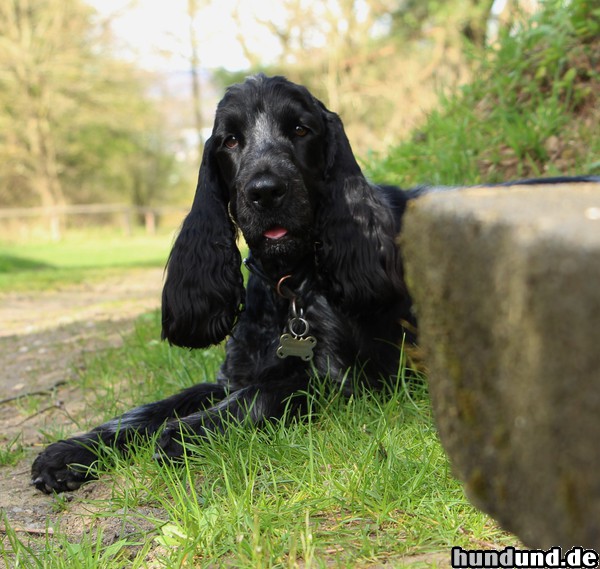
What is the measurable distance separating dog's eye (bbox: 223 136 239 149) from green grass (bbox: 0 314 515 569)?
1.22 metres

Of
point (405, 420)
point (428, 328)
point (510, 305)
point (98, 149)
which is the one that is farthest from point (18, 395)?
point (98, 149)

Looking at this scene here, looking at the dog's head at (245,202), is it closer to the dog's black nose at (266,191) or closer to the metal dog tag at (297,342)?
the dog's black nose at (266,191)

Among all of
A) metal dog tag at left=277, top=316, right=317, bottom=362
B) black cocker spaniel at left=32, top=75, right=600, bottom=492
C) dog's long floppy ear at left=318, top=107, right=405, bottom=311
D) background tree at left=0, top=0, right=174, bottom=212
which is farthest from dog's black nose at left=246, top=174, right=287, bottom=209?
background tree at left=0, top=0, right=174, bottom=212

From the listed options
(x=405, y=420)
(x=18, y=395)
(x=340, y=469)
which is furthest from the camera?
(x=18, y=395)

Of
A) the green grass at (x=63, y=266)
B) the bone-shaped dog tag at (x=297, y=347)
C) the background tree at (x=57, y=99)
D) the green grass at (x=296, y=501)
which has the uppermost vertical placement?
the background tree at (x=57, y=99)

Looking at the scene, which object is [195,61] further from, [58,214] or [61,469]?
[61,469]

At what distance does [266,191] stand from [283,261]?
42 centimetres

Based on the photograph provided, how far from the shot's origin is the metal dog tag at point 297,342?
3059 millimetres

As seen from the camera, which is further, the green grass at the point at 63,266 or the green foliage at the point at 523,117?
the green grass at the point at 63,266

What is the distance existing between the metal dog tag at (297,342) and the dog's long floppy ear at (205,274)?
12.2 inches

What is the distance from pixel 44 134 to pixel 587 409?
2810 cm

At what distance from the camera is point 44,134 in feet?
87.4

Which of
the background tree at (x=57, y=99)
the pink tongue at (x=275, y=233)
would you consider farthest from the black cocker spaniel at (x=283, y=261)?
the background tree at (x=57, y=99)

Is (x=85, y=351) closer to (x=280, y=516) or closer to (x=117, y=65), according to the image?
(x=280, y=516)
